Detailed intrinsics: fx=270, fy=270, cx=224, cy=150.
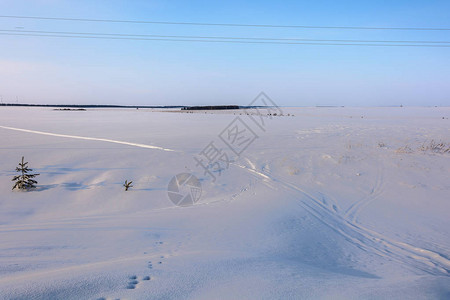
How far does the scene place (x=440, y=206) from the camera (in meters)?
6.43

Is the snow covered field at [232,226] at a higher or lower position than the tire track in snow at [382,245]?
higher

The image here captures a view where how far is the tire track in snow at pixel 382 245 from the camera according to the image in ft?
13.0

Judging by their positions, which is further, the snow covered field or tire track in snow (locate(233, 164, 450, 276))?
tire track in snow (locate(233, 164, 450, 276))

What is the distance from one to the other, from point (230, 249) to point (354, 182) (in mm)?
5703

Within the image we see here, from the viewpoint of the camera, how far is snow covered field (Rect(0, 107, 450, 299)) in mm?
2697

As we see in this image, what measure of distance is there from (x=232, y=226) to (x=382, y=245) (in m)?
2.59

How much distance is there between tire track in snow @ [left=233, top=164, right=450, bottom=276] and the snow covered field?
0.10 ft

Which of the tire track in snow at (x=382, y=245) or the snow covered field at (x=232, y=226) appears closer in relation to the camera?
the snow covered field at (x=232, y=226)

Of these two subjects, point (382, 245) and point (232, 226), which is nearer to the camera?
point (382, 245)

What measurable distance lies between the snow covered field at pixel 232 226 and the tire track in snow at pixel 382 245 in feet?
0.10

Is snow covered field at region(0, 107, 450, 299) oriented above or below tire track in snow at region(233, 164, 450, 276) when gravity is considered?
above

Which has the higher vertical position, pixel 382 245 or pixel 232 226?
pixel 232 226

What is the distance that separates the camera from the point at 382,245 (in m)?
4.61

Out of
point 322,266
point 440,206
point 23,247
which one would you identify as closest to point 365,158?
point 440,206
